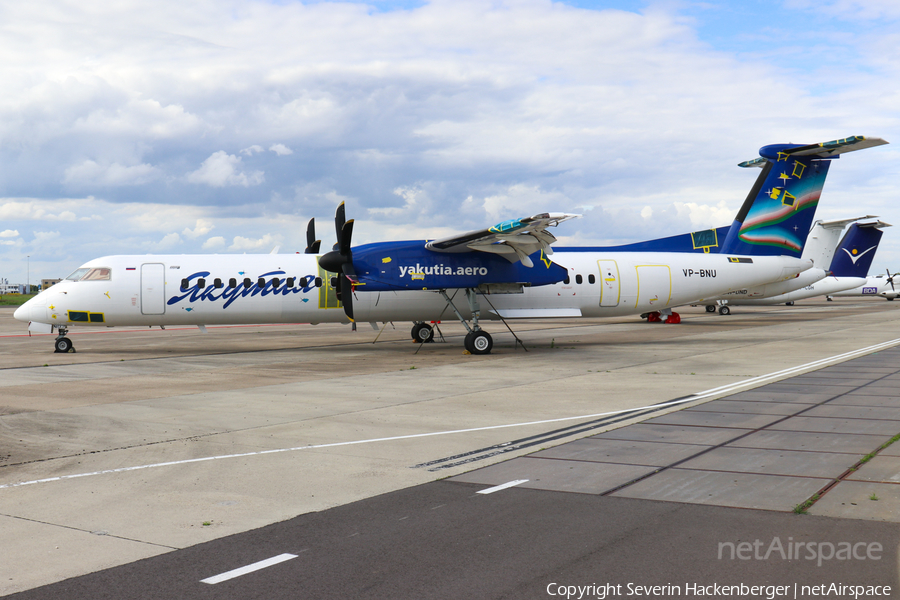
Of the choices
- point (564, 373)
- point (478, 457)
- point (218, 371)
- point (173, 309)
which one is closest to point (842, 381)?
point (564, 373)

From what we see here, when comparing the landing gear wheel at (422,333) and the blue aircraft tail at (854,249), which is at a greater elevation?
the blue aircraft tail at (854,249)

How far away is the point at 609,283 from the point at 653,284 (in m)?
1.68

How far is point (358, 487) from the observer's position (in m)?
6.96

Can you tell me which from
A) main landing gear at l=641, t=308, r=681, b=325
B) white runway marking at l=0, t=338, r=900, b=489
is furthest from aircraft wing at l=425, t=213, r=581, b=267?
main landing gear at l=641, t=308, r=681, b=325

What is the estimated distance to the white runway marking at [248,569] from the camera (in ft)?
15.4

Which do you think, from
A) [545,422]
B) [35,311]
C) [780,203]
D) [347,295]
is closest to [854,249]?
[780,203]

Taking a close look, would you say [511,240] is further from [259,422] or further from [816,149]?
[816,149]

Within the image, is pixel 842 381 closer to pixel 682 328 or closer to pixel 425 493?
pixel 425 493

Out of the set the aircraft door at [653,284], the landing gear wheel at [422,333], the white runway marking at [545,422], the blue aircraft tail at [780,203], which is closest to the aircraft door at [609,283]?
the aircraft door at [653,284]

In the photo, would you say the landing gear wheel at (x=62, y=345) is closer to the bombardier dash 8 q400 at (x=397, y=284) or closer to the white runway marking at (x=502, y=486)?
the bombardier dash 8 q400 at (x=397, y=284)

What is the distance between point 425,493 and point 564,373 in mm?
10069

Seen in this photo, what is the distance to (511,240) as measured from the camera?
2006 cm

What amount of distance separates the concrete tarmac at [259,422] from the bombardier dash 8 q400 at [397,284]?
4.35 ft

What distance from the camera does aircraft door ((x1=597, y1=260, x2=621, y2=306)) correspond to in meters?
23.8
